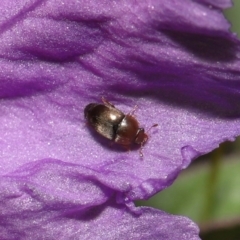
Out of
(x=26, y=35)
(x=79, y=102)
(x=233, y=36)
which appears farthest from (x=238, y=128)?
(x=26, y=35)

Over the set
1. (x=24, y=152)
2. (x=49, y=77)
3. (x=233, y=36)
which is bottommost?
(x=24, y=152)

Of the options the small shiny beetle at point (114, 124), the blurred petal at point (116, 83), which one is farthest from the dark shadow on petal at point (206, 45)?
the small shiny beetle at point (114, 124)

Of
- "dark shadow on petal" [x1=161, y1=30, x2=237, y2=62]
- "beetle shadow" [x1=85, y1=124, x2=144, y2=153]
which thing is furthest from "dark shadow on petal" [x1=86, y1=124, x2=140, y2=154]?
"dark shadow on petal" [x1=161, y1=30, x2=237, y2=62]

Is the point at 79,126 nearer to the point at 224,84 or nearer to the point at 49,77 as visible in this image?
the point at 49,77

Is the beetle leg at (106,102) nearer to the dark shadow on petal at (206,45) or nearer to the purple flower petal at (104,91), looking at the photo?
the purple flower petal at (104,91)

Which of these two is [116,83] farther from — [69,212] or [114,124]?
[69,212]

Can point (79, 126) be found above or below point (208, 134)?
below

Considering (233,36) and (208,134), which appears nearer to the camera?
(233,36)
